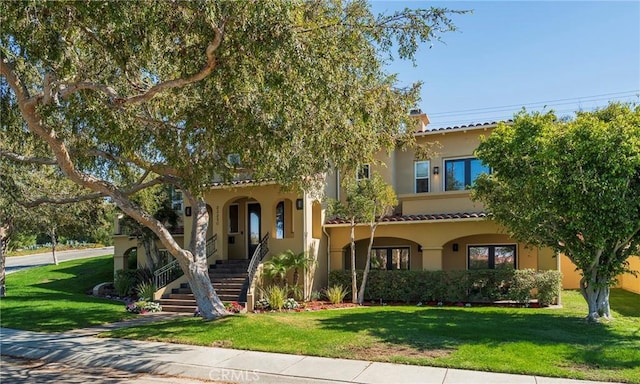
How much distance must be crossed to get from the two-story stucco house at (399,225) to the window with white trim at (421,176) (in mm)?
43

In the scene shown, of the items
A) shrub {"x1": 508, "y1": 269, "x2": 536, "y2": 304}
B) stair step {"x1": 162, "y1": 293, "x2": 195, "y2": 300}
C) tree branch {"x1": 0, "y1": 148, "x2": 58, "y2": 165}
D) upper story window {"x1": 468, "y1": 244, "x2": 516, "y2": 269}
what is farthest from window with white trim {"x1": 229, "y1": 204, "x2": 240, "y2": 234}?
shrub {"x1": 508, "y1": 269, "x2": 536, "y2": 304}

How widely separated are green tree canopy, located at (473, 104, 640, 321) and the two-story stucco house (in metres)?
5.23

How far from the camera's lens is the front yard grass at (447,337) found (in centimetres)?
875

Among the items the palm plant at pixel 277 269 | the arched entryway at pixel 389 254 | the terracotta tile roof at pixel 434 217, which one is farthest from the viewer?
the arched entryway at pixel 389 254

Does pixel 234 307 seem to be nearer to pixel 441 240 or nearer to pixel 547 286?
pixel 441 240

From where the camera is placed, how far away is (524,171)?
12453mm

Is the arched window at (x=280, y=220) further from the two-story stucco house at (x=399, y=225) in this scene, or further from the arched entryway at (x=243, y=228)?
the arched entryway at (x=243, y=228)

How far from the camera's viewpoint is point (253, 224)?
71.7ft

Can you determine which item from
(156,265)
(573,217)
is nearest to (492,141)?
(573,217)

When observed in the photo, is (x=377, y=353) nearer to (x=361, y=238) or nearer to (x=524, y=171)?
(x=524, y=171)

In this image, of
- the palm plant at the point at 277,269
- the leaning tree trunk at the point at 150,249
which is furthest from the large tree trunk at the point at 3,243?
the palm plant at the point at 277,269

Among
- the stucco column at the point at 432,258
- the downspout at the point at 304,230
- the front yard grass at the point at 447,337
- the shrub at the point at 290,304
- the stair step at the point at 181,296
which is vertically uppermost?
the downspout at the point at 304,230

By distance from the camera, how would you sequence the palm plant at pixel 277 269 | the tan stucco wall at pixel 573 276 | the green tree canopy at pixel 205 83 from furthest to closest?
the tan stucco wall at pixel 573 276 < the palm plant at pixel 277 269 < the green tree canopy at pixel 205 83

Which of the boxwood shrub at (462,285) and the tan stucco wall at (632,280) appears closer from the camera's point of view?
the boxwood shrub at (462,285)
